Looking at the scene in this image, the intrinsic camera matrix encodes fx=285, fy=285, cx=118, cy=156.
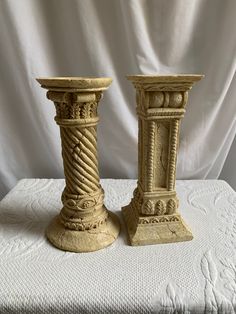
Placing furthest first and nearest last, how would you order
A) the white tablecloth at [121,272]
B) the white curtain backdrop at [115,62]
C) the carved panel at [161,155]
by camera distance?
the white curtain backdrop at [115,62]
the carved panel at [161,155]
the white tablecloth at [121,272]

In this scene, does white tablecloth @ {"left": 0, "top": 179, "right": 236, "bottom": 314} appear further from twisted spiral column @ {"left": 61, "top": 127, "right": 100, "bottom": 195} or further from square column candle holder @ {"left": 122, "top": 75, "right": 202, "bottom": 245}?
twisted spiral column @ {"left": 61, "top": 127, "right": 100, "bottom": 195}

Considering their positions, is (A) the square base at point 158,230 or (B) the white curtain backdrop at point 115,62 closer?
(A) the square base at point 158,230

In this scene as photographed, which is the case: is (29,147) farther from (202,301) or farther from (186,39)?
(202,301)

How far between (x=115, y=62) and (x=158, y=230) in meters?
0.57

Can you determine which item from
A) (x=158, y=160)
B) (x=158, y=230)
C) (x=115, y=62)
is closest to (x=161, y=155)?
(x=158, y=160)

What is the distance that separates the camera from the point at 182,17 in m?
0.89

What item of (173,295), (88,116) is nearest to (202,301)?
(173,295)

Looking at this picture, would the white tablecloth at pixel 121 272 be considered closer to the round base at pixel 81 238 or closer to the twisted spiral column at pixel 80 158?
the round base at pixel 81 238

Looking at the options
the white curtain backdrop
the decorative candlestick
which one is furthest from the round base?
the white curtain backdrop

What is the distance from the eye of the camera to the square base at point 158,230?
0.69 meters

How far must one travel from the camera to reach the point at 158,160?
2.26 ft

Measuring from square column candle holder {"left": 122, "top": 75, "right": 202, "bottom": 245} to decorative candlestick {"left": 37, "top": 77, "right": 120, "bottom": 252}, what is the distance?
Answer: 79 millimetres

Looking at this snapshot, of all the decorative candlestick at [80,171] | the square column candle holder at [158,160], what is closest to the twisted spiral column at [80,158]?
the decorative candlestick at [80,171]

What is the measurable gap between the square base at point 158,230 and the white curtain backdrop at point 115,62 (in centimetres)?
39
